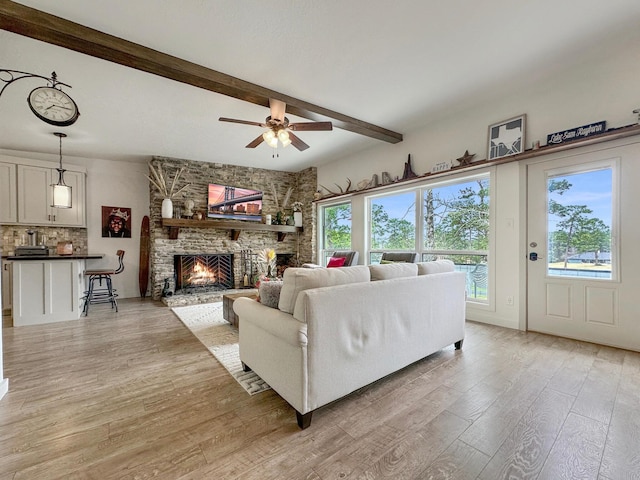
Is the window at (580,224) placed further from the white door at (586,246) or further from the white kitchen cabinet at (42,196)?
the white kitchen cabinet at (42,196)

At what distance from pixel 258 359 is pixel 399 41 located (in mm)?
2941

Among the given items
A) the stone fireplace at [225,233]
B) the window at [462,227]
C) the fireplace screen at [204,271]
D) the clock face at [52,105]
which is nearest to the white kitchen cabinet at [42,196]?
the stone fireplace at [225,233]

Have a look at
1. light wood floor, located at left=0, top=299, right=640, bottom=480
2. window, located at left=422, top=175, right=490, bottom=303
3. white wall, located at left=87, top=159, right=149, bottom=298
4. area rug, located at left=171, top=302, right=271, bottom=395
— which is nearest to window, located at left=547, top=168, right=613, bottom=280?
window, located at left=422, top=175, right=490, bottom=303

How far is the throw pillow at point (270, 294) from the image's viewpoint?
2.05 metres

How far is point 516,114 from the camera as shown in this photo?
342 centimetres

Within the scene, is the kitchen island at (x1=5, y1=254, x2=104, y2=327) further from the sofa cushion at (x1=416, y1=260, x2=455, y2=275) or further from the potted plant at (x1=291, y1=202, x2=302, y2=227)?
the sofa cushion at (x1=416, y1=260, x2=455, y2=275)

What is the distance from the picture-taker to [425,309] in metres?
2.43

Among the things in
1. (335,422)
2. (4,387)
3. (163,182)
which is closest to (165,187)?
(163,182)

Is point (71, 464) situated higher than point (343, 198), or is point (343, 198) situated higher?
point (343, 198)

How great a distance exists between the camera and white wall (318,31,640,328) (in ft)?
8.93

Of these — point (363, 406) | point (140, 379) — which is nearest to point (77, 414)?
point (140, 379)

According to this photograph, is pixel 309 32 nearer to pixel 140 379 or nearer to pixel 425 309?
pixel 425 309

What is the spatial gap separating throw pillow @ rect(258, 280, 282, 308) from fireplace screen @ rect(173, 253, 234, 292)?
14.1ft

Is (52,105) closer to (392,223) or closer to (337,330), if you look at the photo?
(337,330)
